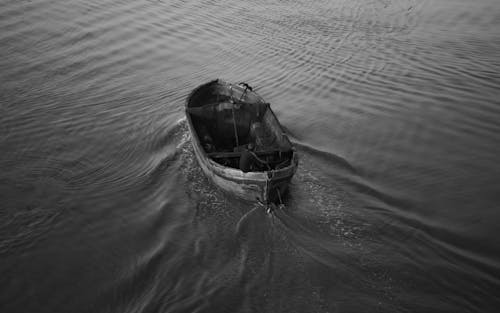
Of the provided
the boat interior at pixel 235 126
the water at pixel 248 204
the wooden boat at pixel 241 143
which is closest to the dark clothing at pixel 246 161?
the wooden boat at pixel 241 143

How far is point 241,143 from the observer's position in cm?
1224

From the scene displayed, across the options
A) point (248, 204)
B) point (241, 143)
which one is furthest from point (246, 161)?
point (241, 143)

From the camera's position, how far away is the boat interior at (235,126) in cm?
1081

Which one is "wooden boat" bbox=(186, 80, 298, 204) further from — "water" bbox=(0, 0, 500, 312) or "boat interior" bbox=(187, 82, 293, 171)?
"water" bbox=(0, 0, 500, 312)

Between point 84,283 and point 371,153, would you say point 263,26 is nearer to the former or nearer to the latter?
point 371,153

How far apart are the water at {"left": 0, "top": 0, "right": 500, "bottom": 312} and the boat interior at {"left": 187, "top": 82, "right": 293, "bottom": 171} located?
0.97 meters

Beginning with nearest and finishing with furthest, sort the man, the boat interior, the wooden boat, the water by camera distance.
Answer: the water, the wooden boat, the man, the boat interior

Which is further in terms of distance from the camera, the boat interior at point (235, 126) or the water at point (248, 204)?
the boat interior at point (235, 126)

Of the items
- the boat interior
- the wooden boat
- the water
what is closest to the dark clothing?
the wooden boat

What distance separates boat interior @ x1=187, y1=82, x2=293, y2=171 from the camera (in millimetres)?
10809

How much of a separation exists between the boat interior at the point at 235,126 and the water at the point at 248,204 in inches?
38.1

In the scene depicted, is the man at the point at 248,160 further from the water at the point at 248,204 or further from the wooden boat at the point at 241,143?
the water at the point at 248,204

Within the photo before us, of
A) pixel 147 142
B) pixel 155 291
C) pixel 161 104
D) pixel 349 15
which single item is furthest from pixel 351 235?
pixel 349 15

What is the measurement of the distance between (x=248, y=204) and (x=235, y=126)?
2.54 m
